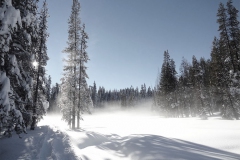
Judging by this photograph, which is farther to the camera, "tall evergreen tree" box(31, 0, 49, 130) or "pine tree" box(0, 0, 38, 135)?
"tall evergreen tree" box(31, 0, 49, 130)

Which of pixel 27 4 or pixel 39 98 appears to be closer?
pixel 27 4

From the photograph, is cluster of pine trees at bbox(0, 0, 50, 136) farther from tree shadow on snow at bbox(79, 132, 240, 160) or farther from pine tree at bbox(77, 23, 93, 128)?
pine tree at bbox(77, 23, 93, 128)

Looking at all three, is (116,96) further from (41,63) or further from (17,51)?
(17,51)

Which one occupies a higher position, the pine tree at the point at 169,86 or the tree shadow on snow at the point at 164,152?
the pine tree at the point at 169,86

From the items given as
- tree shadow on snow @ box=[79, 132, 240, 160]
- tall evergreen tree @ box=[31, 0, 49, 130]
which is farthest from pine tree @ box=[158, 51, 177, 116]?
tree shadow on snow @ box=[79, 132, 240, 160]

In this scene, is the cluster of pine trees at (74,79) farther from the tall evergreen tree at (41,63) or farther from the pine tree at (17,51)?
the pine tree at (17,51)

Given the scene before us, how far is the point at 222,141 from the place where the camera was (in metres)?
8.42

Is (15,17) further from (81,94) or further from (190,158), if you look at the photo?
(81,94)

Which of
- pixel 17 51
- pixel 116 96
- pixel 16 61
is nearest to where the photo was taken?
pixel 16 61

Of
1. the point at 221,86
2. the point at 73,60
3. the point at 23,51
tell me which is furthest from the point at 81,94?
the point at 221,86

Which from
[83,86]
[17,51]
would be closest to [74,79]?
[83,86]

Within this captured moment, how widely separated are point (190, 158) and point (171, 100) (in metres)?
35.9

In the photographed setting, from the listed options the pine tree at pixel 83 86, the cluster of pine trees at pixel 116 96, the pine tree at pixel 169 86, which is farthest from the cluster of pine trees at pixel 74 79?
the cluster of pine trees at pixel 116 96

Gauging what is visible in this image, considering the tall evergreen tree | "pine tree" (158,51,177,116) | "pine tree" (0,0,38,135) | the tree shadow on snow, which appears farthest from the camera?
"pine tree" (158,51,177,116)
